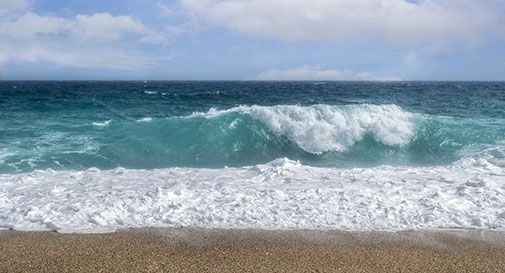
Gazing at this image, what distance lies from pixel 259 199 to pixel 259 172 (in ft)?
6.50

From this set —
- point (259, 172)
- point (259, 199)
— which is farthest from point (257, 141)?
point (259, 199)

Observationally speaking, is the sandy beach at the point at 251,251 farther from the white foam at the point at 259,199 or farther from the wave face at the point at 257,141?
the wave face at the point at 257,141

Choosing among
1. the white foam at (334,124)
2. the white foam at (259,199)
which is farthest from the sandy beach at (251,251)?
the white foam at (334,124)

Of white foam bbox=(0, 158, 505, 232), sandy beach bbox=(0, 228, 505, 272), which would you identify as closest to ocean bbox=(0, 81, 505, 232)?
white foam bbox=(0, 158, 505, 232)

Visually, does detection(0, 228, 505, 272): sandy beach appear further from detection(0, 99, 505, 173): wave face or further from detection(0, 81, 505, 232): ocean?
detection(0, 99, 505, 173): wave face

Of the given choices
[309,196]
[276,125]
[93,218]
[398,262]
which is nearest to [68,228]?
Result: [93,218]

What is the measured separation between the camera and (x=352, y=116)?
56.2ft

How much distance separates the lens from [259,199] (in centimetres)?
798

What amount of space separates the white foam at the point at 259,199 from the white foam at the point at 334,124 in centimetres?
547

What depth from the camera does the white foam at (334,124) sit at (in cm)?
1575

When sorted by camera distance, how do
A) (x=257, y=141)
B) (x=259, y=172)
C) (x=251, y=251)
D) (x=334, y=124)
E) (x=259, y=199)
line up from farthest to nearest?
(x=334, y=124), (x=257, y=141), (x=259, y=172), (x=259, y=199), (x=251, y=251)

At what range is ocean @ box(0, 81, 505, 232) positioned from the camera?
7.24 meters

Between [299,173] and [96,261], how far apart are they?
16.8 ft

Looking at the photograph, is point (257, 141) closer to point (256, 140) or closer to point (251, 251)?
point (256, 140)
